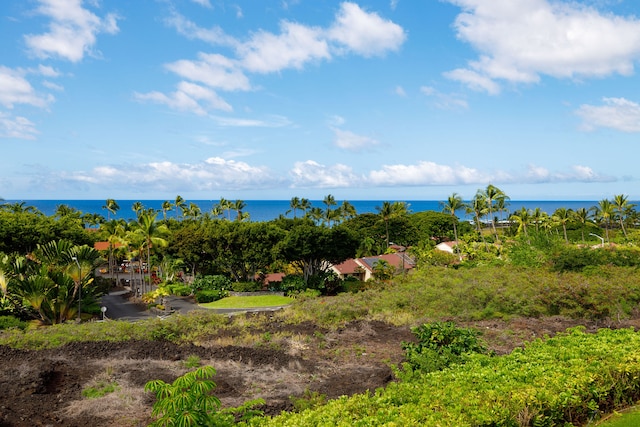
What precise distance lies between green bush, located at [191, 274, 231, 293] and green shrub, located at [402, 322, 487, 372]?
36350 mm

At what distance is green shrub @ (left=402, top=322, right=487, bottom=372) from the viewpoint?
1370 centimetres

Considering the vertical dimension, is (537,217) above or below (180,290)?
above

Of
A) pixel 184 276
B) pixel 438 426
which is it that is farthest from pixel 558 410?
pixel 184 276

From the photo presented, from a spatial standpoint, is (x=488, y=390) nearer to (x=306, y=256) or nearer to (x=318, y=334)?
(x=318, y=334)

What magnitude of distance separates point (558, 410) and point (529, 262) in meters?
27.7

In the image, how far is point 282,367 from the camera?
15.6 metres

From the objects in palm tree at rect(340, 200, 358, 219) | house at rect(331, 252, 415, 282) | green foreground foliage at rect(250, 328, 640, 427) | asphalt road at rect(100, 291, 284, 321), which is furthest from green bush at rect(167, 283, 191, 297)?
palm tree at rect(340, 200, 358, 219)

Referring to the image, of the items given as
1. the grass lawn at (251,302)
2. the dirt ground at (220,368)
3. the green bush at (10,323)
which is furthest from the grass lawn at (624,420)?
the grass lawn at (251,302)

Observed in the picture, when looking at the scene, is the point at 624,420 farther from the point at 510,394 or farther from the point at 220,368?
the point at 220,368

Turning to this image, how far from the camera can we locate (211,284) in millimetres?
49688

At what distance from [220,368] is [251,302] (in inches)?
1161

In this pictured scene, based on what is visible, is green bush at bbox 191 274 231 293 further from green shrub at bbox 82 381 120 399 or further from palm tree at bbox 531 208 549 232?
palm tree at bbox 531 208 549 232

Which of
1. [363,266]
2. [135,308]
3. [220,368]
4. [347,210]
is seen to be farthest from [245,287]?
[347,210]

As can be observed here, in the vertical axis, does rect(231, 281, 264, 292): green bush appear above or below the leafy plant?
below
